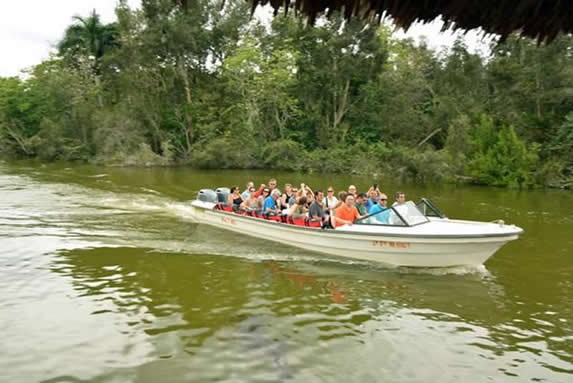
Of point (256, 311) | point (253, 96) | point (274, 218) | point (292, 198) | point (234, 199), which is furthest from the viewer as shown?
point (253, 96)

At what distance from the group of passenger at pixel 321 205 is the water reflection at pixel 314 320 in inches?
47.4

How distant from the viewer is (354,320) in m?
8.28

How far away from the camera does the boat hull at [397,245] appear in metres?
10.3

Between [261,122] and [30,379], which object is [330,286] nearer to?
[30,379]

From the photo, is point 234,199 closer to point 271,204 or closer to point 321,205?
point 271,204

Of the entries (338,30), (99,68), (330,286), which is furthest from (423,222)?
(99,68)

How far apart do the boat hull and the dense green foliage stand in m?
22.8

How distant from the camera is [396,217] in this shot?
36.5ft

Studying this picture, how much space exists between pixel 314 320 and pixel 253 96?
3704 centimetres

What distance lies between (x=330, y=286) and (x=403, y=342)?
2744 millimetres

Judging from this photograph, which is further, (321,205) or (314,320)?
(321,205)

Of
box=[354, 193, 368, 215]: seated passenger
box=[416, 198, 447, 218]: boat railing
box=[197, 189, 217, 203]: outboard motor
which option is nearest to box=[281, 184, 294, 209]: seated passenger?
box=[354, 193, 368, 215]: seated passenger

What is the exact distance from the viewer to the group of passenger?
1173 centimetres

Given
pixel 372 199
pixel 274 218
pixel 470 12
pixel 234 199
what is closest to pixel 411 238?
pixel 372 199
